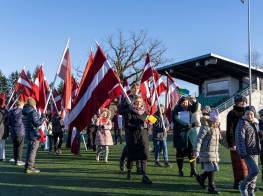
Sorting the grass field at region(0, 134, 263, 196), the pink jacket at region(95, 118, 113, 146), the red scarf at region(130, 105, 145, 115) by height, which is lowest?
the grass field at region(0, 134, 263, 196)

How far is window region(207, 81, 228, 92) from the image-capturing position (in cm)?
3573

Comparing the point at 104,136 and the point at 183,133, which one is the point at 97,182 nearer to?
the point at 183,133

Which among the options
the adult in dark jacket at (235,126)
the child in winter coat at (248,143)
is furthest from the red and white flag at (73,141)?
the child in winter coat at (248,143)

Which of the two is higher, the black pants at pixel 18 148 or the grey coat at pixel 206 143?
the grey coat at pixel 206 143

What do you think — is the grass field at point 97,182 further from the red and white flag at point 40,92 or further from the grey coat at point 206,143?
the red and white flag at point 40,92

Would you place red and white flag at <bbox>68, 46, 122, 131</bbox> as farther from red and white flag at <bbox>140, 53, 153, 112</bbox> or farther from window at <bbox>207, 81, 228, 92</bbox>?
window at <bbox>207, 81, 228, 92</bbox>

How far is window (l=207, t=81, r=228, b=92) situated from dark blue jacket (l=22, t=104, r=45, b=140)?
105 ft

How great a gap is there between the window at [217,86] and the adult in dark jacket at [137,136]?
32080 millimetres

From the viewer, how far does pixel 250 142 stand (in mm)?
4566

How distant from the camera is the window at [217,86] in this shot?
3573 centimetres

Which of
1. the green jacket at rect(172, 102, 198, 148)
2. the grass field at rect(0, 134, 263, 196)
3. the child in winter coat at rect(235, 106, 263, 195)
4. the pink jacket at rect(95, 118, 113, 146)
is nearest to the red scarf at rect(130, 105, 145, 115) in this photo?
the green jacket at rect(172, 102, 198, 148)

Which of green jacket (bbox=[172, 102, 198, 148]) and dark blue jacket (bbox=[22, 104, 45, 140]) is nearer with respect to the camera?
green jacket (bbox=[172, 102, 198, 148])

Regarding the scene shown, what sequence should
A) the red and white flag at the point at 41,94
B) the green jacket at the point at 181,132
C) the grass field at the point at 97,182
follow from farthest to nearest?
the red and white flag at the point at 41,94
the green jacket at the point at 181,132
the grass field at the point at 97,182

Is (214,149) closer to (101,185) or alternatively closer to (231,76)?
(101,185)
